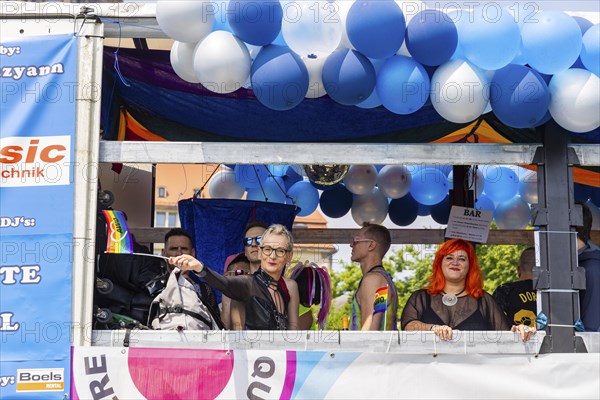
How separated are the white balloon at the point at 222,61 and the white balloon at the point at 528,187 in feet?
15.8

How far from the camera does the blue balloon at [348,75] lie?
5113 millimetres

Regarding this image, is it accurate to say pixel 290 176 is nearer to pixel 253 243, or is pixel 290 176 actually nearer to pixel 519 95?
Result: pixel 253 243

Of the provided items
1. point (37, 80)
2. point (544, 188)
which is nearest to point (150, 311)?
point (37, 80)

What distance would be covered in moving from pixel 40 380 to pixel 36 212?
92cm

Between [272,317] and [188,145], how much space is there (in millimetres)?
1117

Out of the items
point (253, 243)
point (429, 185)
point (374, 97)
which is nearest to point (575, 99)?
point (374, 97)

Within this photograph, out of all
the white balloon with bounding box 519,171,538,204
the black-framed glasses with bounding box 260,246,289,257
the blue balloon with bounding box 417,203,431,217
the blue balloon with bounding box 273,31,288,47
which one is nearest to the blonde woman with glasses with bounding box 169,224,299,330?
the black-framed glasses with bounding box 260,246,289,257

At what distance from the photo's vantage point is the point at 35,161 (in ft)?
17.1

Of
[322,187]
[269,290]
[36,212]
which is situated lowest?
[269,290]

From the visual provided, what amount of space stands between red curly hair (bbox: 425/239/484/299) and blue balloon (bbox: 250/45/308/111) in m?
1.39

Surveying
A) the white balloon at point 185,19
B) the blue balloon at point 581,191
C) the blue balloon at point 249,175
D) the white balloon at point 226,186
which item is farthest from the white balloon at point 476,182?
the white balloon at point 185,19

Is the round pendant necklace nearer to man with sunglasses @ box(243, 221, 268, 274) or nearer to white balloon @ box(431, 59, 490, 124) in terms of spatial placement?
white balloon @ box(431, 59, 490, 124)

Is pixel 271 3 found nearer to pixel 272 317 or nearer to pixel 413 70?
pixel 413 70

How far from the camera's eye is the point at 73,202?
5.17 m
